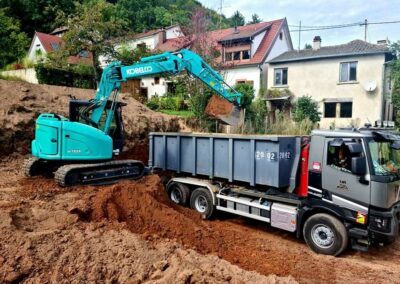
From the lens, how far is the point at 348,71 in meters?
23.0

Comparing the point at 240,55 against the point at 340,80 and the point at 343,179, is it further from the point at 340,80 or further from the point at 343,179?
Answer: the point at 343,179

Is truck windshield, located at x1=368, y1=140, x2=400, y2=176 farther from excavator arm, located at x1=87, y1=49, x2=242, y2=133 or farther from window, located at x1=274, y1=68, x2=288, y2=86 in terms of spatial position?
window, located at x1=274, y1=68, x2=288, y2=86

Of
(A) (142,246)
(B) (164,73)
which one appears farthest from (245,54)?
(A) (142,246)

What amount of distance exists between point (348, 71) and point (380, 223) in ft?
64.2

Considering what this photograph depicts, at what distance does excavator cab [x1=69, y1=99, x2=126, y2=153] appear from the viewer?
9328 millimetres

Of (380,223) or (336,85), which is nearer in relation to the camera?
(380,223)

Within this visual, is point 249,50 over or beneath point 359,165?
over

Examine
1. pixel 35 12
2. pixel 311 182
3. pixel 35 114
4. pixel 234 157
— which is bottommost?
pixel 311 182

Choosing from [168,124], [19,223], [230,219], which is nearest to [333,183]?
[230,219]

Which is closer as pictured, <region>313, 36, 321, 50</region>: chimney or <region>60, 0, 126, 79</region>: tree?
<region>60, 0, 126, 79</region>: tree

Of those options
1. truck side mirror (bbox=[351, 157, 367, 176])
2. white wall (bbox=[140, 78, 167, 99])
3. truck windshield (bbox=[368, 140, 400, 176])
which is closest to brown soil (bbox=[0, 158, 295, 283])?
truck side mirror (bbox=[351, 157, 367, 176])

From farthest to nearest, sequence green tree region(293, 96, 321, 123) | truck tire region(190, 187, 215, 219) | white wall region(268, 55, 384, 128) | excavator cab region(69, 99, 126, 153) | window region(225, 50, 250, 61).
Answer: window region(225, 50, 250, 61)
green tree region(293, 96, 321, 123)
white wall region(268, 55, 384, 128)
excavator cab region(69, 99, 126, 153)
truck tire region(190, 187, 215, 219)

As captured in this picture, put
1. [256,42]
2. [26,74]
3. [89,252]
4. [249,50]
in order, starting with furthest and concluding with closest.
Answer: [256,42] → [249,50] → [26,74] → [89,252]

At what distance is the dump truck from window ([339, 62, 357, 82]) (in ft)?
59.6
